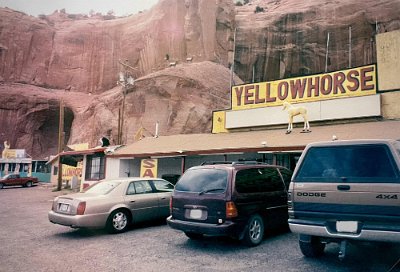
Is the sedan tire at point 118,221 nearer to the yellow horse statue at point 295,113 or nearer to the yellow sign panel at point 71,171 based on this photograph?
the yellow horse statue at point 295,113

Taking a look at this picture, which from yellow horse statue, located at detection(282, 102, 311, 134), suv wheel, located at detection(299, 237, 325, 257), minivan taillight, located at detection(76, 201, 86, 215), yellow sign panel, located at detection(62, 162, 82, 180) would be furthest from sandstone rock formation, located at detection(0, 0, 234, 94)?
suv wheel, located at detection(299, 237, 325, 257)

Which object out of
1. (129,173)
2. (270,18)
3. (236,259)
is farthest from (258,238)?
(270,18)

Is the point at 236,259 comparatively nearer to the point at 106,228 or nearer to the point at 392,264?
the point at 392,264

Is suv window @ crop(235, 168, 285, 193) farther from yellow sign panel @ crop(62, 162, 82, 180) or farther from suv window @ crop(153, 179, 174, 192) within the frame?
yellow sign panel @ crop(62, 162, 82, 180)

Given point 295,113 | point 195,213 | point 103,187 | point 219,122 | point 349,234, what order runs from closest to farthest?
point 349,234 < point 195,213 < point 103,187 < point 295,113 < point 219,122

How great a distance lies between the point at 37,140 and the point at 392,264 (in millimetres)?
56250

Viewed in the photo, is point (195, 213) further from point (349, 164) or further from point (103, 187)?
point (103, 187)

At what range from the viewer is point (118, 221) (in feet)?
27.8

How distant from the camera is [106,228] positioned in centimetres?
828

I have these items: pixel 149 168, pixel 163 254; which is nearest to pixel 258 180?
pixel 163 254

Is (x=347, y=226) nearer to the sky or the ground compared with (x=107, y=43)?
nearer to the ground

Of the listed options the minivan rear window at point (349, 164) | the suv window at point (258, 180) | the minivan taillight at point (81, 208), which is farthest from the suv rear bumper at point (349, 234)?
the minivan taillight at point (81, 208)

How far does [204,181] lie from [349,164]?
3068 mm

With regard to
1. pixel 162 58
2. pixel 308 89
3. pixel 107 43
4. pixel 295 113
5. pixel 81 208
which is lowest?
pixel 81 208
